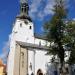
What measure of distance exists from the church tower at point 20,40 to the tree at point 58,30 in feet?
40.3

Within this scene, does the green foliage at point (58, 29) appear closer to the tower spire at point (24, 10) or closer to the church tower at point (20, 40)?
the church tower at point (20, 40)

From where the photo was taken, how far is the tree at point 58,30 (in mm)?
33781

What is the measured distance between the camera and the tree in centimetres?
3378

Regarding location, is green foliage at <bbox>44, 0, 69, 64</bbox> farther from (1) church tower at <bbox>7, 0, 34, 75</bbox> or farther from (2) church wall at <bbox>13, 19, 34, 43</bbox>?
(2) church wall at <bbox>13, 19, 34, 43</bbox>

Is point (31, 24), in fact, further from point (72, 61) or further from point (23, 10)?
point (72, 61)

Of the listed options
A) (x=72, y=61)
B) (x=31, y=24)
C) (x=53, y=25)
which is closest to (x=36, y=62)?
(x=31, y=24)

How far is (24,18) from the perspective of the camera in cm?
5006

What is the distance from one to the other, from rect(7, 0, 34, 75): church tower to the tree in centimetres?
1227

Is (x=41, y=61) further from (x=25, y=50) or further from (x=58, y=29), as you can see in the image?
(x=58, y=29)

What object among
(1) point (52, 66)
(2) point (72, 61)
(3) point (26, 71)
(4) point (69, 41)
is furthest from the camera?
(1) point (52, 66)

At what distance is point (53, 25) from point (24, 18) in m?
16.7

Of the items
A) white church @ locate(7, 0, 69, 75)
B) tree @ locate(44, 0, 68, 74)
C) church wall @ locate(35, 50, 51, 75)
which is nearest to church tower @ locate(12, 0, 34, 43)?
white church @ locate(7, 0, 69, 75)

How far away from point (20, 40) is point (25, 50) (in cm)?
280

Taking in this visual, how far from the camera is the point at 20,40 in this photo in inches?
1916
